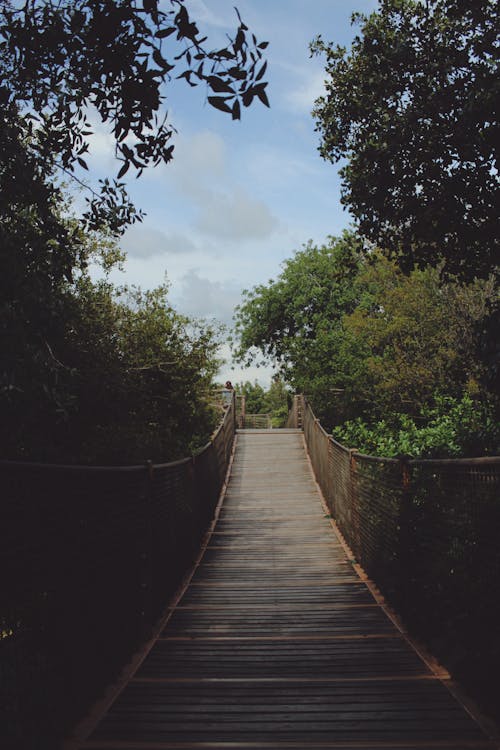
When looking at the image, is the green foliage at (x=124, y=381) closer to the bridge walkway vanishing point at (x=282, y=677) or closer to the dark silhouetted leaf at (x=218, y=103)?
Result: the bridge walkway vanishing point at (x=282, y=677)

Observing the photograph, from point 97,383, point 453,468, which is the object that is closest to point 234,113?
point 453,468

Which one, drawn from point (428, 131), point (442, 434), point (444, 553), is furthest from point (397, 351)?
point (444, 553)

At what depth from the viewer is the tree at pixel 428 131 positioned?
6363 mm

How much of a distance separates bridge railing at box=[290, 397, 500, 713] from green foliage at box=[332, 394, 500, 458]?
86 cm

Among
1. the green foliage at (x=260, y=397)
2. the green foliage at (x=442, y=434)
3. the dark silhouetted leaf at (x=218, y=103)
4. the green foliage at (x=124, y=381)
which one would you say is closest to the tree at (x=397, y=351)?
the green foliage at (x=442, y=434)

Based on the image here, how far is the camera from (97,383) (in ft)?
36.4

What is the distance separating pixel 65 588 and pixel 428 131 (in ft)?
19.1

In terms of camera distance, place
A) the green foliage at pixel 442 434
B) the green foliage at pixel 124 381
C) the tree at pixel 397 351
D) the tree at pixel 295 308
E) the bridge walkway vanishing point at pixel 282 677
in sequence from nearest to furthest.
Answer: the bridge walkway vanishing point at pixel 282 677 → the green foliage at pixel 442 434 → the green foliage at pixel 124 381 → the tree at pixel 397 351 → the tree at pixel 295 308

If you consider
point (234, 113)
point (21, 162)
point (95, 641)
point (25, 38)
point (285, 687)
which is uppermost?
point (25, 38)

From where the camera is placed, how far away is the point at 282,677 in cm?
362

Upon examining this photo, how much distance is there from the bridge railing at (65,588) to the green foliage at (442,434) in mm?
2908

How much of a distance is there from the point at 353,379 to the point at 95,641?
13812mm

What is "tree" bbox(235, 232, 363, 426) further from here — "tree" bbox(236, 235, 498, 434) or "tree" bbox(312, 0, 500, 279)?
"tree" bbox(312, 0, 500, 279)

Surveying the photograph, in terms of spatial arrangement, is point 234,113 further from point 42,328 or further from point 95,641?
point 42,328
